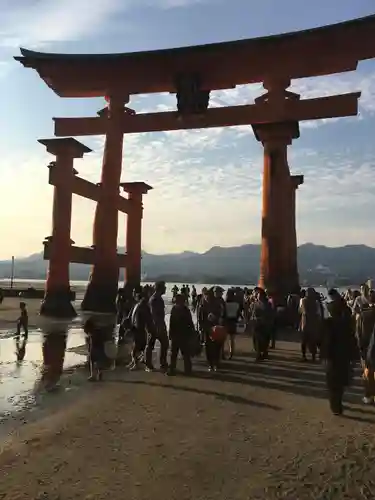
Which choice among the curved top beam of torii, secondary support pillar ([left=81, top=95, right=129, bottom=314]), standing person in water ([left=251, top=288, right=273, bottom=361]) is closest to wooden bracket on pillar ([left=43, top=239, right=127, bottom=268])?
secondary support pillar ([left=81, top=95, right=129, bottom=314])

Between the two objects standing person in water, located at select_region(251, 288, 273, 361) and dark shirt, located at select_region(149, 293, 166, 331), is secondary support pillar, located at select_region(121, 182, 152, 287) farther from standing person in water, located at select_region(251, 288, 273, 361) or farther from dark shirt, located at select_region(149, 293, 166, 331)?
dark shirt, located at select_region(149, 293, 166, 331)

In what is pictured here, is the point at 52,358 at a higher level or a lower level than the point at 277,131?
lower

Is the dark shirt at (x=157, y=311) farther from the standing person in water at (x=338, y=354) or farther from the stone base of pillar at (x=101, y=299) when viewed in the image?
the stone base of pillar at (x=101, y=299)

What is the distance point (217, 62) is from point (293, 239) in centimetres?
909

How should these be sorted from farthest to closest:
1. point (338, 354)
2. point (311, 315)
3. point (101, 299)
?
point (101, 299) < point (311, 315) < point (338, 354)

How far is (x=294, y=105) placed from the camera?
18.1 metres

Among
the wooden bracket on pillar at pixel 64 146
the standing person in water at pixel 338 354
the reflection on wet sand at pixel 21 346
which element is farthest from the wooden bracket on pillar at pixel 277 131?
the standing person in water at pixel 338 354

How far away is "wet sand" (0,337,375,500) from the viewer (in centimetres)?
374

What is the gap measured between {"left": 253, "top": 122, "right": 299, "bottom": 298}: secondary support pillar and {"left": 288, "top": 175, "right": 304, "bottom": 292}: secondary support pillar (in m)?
1.42

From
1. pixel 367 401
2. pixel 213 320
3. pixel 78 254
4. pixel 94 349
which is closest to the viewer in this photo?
pixel 367 401

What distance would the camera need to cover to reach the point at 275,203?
18.3 meters

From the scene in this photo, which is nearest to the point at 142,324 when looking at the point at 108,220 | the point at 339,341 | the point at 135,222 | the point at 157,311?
the point at 157,311

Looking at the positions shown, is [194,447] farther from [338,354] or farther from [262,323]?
[262,323]

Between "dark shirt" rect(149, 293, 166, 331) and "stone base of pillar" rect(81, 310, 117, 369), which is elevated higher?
"dark shirt" rect(149, 293, 166, 331)
